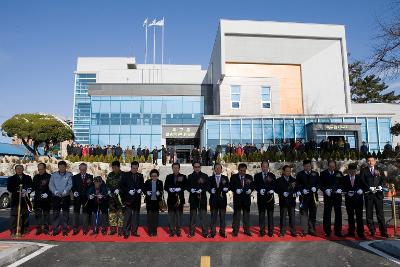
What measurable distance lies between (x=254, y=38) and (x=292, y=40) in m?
4.58

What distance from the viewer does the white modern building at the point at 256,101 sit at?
3381 cm

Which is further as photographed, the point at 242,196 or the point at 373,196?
the point at 242,196

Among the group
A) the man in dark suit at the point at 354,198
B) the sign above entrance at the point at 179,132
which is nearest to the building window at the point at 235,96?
the sign above entrance at the point at 179,132

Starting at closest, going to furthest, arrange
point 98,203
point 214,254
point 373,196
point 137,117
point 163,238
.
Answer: point 214,254 < point 163,238 < point 373,196 < point 98,203 < point 137,117

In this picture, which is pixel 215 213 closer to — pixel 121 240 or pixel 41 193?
pixel 121 240

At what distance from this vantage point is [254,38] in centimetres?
3875

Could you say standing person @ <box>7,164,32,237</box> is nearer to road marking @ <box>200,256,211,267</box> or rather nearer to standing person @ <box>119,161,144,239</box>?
standing person @ <box>119,161,144,239</box>

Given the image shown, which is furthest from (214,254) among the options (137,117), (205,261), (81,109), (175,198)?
(81,109)

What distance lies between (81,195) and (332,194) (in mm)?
6712

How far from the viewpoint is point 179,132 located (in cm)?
4397

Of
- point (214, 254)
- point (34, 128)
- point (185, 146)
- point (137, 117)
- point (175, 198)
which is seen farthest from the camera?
point (137, 117)

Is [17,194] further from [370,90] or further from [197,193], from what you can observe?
[370,90]

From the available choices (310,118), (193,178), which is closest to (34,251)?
(193,178)

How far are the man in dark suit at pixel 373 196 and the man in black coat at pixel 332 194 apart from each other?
0.64m
